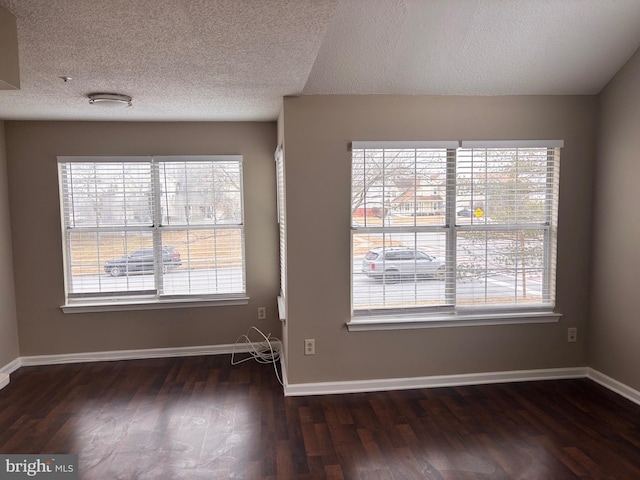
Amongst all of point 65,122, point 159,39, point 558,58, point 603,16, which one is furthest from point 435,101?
point 65,122

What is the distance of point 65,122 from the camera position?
3994 millimetres

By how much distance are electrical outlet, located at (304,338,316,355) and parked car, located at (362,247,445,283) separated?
26.3 inches

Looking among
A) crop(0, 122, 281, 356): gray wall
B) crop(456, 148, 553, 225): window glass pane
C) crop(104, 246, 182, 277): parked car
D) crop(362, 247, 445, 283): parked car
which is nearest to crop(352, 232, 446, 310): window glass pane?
crop(362, 247, 445, 283): parked car

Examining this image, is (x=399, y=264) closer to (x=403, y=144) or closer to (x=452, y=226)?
(x=452, y=226)

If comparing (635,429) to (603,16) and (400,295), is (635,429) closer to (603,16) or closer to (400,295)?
(400,295)

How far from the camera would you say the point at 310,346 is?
11.1 ft

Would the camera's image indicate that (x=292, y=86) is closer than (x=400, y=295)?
Yes

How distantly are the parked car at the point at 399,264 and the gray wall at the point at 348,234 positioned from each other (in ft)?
0.67

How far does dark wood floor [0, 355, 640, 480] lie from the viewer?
96.5 inches

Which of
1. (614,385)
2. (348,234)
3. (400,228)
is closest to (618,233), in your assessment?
(614,385)

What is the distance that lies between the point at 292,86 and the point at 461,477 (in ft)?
8.41

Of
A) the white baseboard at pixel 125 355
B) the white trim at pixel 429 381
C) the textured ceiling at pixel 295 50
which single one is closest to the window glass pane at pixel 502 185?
Result: the textured ceiling at pixel 295 50

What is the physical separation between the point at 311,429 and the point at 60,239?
2.92 meters

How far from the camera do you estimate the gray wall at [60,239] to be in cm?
399
